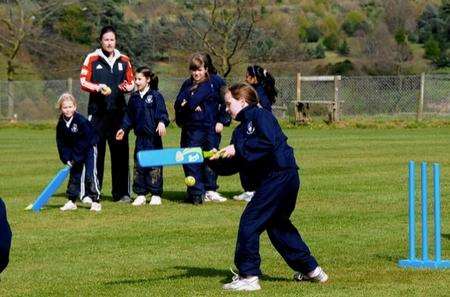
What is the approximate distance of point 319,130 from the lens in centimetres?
3656

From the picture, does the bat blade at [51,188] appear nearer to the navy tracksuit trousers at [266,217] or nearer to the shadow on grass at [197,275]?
the shadow on grass at [197,275]

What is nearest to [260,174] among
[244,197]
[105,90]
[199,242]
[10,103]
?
[199,242]

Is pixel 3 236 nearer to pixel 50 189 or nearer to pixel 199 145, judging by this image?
pixel 50 189

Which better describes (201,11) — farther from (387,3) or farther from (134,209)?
(134,209)

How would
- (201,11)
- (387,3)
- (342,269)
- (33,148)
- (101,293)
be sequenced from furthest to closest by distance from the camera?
1. (387,3)
2. (201,11)
3. (33,148)
4. (342,269)
5. (101,293)

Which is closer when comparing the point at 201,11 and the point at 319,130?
the point at 319,130

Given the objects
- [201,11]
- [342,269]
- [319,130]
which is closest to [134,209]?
[342,269]

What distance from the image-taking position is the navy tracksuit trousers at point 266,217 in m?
9.43

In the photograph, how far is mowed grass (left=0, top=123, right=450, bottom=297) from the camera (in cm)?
962

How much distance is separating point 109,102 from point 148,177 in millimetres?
1188

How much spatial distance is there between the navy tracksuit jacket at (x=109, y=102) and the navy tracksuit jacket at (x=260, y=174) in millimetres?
6629

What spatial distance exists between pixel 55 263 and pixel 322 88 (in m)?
31.2

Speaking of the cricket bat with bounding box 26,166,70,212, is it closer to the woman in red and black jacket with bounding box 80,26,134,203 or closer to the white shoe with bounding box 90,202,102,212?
the white shoe with bounding box 90,202,102,212

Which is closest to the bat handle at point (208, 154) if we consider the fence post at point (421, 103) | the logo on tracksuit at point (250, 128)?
the logo on tracksuit at point (250, 128)
